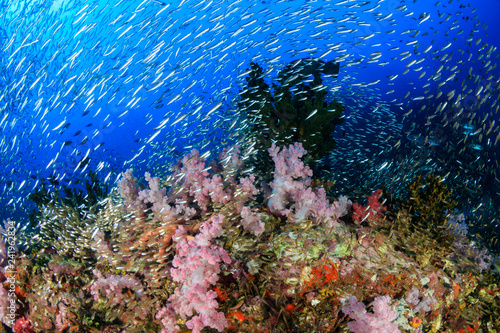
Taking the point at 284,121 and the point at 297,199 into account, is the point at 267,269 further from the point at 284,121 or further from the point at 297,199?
the point at 284,121

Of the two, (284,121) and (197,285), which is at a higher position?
(197,285)

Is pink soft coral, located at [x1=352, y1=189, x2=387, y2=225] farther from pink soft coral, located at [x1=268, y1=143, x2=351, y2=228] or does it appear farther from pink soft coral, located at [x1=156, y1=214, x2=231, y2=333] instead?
pink soft coral, located at [x1=156, y1=214, x2=231, y2=333]

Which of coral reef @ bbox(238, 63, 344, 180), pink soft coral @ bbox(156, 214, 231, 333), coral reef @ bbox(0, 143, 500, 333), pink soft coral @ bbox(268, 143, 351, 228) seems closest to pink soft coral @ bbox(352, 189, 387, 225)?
coral reef @ bbox(0, 143, 500, 333)

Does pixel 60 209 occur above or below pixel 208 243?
below

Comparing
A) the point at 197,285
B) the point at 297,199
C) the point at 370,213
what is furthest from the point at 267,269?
the point at 370,213

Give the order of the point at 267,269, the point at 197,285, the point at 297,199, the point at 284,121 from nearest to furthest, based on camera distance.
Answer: the point at 197,285
the point at 267,269
the point at 297,199
the point at 284,121

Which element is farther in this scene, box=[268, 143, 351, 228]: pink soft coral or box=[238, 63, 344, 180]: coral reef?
box=[238, 63, 344, 180]: coral reef

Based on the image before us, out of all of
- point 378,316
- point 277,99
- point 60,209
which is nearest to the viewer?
point 378,316

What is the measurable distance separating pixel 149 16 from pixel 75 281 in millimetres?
5375

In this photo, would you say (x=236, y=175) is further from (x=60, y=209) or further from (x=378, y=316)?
(x=60, y=209)

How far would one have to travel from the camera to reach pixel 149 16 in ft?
18.3

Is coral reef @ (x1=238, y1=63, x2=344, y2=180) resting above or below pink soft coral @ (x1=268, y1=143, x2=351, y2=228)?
below

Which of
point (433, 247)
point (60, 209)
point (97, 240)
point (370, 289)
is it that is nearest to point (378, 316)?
point (370, 289)

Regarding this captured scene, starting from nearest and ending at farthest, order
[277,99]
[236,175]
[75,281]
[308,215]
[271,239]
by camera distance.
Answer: [271,239] → [308,215] → [75,281] → [236,175] → [277,99]
